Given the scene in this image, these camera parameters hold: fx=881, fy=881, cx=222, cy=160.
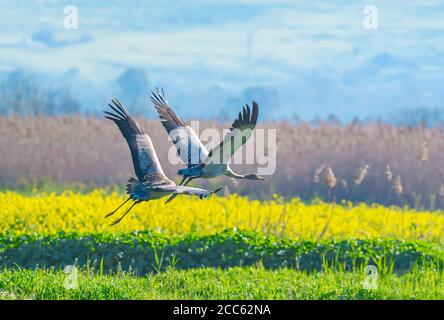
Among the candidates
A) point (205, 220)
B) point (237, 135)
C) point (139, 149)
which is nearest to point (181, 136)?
point (139, 149)

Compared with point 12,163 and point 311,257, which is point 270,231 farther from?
point 12,163

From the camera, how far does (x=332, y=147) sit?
1562 cm

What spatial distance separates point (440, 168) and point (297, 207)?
11.6 feet

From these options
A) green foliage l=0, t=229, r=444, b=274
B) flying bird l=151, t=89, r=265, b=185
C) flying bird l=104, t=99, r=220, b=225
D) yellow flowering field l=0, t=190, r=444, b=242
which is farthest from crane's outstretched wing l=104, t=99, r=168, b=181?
yellow flowering field l=0, t=190, r=444, b=242

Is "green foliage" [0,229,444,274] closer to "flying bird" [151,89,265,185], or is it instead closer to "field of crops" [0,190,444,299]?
"field of crops" [0,190,444,299]

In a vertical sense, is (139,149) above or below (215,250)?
above

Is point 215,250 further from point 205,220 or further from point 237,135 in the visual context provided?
point 237,135

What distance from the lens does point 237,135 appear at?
5.07 m

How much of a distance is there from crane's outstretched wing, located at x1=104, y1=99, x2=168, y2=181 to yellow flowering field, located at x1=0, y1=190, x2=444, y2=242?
4610mm

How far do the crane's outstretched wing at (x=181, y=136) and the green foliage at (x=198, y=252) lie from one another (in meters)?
3.32

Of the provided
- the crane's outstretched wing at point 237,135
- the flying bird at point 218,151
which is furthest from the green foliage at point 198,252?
the crane's outstretched wing at point 237,135

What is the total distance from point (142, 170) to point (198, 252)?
405cm

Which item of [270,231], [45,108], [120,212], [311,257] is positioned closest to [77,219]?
[120,212]

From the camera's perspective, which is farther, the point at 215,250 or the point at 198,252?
the point at 215,250
